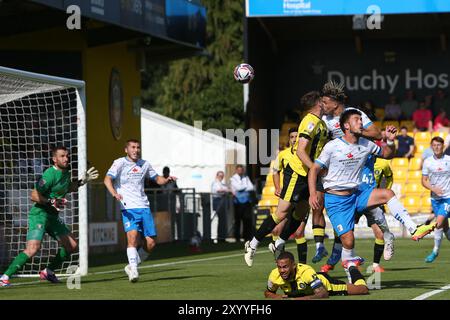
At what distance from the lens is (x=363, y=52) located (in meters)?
36.2

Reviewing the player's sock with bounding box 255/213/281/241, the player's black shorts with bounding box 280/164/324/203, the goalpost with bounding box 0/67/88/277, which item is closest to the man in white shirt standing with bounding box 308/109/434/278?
the player's black shorts with bounding box 280/164/324/203

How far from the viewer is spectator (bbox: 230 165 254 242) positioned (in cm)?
2827

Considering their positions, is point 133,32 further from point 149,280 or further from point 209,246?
point 149,280

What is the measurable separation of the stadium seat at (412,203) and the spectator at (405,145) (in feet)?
5.39

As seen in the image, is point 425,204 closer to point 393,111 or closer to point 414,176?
point 414,176

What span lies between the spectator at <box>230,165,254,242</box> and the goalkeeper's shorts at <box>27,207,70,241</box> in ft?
42.9

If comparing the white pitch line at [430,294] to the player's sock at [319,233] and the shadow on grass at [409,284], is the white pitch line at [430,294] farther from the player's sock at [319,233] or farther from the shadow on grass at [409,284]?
the player's sock at [319,233]

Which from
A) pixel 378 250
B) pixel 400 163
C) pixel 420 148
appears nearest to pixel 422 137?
pixel 420 148

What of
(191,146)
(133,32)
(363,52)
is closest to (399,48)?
(363,52)

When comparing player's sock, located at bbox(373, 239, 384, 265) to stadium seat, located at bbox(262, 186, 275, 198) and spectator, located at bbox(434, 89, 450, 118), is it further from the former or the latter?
spectator, located at bbox(434, 89, 450, 118)

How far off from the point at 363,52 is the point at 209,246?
12555 mm

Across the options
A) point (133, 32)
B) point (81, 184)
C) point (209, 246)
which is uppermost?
point (133, 32)

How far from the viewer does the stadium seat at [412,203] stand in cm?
2955

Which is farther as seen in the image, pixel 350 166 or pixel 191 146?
pixel 191 146
